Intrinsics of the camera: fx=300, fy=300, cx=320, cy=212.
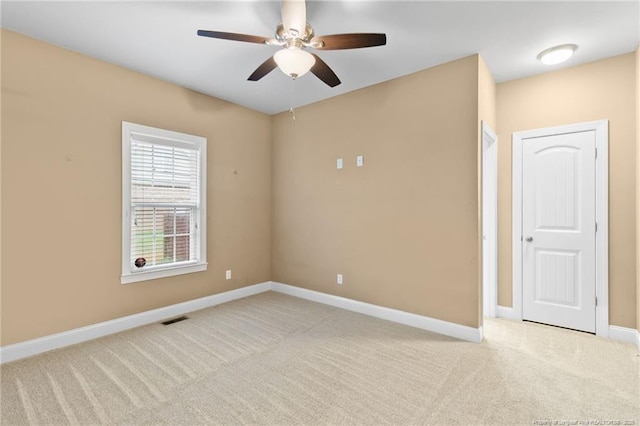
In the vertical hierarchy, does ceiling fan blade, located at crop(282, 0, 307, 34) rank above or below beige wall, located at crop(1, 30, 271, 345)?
above

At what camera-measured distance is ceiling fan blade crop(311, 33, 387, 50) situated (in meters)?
2.00

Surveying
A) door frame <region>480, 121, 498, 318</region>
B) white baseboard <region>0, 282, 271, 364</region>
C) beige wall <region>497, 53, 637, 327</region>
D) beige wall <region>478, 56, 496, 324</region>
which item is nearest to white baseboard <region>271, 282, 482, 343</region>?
beige wall <region>478, 56, 496, 324</region>

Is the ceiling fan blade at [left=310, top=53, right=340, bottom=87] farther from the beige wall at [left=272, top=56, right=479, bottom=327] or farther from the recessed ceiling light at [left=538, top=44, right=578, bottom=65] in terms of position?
the recessed ceiling light at [left=538, top=44, right=578, bottom=65]

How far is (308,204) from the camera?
4324mm

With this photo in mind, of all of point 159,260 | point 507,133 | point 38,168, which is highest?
point 507,133

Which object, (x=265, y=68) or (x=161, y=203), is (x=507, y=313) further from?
(x=161, y=203)

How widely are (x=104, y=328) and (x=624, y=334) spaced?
506 cm

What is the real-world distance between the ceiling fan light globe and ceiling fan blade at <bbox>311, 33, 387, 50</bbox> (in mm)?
131

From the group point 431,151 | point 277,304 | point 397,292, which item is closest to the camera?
point 431,151

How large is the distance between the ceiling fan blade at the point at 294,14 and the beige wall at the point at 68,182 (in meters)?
2.15

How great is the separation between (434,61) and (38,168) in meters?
3.83

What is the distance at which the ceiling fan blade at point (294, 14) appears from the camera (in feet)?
6.45

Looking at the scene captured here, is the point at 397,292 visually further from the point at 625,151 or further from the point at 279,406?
the point at 625,151

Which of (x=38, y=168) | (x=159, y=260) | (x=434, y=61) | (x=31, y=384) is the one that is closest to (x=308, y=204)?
(x=159, y=260)
